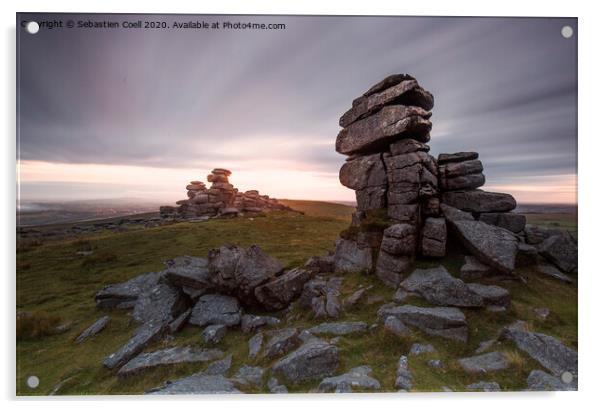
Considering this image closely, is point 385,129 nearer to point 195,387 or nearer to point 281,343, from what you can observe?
point 281,343

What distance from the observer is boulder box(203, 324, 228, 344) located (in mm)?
9762

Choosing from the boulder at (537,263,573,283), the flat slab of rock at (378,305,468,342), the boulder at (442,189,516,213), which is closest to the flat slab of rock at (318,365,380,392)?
the flat slab of rock at (378,305,468,342)

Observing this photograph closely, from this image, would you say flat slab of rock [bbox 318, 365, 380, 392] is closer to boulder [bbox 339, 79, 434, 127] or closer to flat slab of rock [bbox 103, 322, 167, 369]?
flat slab of rock [bbox 103, 322, 167, 369]

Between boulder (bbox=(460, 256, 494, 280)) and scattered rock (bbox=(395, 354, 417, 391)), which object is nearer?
scattered rock (bbox=(395, 354, 417, 391))

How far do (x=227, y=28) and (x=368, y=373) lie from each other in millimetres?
12794

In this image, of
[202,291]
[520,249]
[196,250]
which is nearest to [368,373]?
[202,291]

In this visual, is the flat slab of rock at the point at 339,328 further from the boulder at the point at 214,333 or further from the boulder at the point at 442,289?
the boulder at the point at 214,333

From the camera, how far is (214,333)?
990 cm

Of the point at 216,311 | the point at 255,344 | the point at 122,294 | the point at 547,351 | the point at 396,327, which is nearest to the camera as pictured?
the point at 547,351

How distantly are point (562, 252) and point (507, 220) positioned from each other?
8.05 feet

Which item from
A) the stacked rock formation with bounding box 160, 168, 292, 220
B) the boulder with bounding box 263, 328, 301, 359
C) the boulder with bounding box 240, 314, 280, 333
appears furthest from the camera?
the stacked rock formation with bounding box 160, 168, 292, 220

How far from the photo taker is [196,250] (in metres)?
26.6

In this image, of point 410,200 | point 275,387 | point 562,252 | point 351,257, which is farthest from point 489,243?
point 275,387

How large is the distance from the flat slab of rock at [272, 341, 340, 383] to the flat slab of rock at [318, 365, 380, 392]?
25 centimetres
